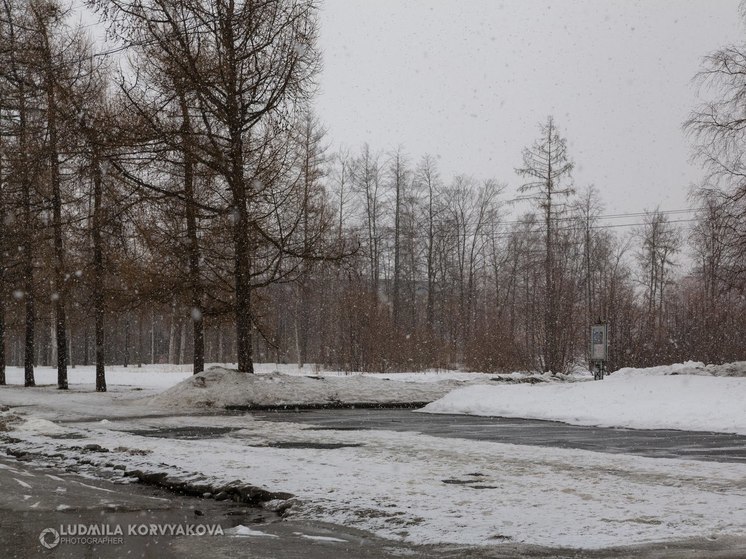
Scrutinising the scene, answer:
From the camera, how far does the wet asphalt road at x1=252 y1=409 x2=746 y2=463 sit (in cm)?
1203

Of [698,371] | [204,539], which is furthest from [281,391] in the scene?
[204,539]

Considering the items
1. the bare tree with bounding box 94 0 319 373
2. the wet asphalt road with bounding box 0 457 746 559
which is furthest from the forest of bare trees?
the wet asphalt road with bounding box 0 457 746 559

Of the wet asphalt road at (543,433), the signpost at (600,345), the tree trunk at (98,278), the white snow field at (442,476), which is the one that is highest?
the tree trunk at (98,278)

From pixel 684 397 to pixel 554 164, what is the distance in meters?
27.0

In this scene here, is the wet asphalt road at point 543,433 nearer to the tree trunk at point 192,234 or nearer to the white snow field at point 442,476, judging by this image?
the white snow field at point 442,476

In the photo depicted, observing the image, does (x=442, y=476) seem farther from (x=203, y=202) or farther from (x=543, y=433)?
(x=203, y=202)

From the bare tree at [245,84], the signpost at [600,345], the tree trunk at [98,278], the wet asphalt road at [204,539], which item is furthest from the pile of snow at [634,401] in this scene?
the tree trunk at [98,278]

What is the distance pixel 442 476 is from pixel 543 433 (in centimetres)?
612

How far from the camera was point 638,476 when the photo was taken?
9.13m

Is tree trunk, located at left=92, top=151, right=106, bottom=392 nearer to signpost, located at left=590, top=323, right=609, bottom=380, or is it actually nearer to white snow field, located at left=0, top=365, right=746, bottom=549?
white snow field, located at left=0, top=365, right=746, bottom=549

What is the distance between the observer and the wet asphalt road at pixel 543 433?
12.0 m

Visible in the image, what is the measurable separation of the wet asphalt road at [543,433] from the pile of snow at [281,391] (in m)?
1.46

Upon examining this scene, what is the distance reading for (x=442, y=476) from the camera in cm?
902

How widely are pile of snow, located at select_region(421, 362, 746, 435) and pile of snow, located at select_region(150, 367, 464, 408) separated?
1988 millimetres
